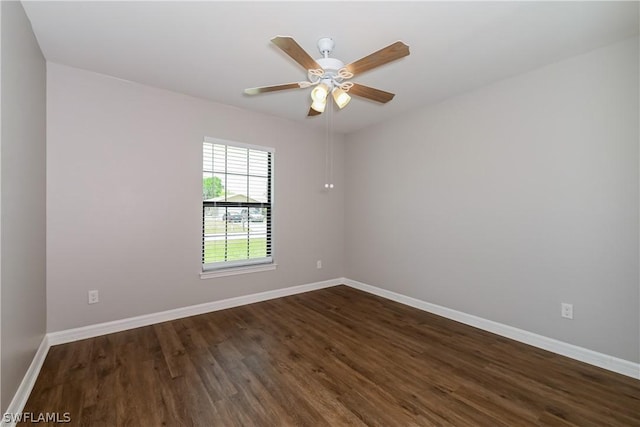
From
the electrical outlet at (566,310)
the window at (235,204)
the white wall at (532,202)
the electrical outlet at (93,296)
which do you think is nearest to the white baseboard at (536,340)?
the white wall at (532,202)

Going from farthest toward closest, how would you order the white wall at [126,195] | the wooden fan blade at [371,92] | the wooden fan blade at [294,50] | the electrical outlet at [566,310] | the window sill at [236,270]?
1. the window sill at [236,270]
2. the white wall at [126,195]
3. the electrical outlet at [566,310]
4. the wooden fan blade at [371,92]
5. the wooden fan blade at [294,50]

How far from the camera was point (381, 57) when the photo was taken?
1.78m

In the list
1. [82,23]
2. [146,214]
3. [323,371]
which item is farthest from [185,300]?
[82,23]

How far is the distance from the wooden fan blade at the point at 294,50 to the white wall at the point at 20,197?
154 centimetres

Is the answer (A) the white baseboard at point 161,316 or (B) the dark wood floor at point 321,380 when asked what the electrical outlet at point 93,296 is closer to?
(A) the white baseboard at point 161,316

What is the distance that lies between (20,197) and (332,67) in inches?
87.6

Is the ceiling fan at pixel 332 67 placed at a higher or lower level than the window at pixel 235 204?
higher

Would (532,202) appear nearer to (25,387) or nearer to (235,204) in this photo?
(235,204)

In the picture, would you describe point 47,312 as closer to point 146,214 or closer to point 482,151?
point 146,214

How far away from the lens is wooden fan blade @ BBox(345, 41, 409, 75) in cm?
166

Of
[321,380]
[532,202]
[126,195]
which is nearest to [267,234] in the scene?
[126,195]

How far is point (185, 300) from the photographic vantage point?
11.0ft

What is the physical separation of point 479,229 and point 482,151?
0.84 meters

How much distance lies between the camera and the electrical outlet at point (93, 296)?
2.80 m
